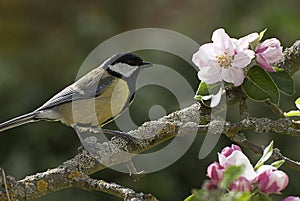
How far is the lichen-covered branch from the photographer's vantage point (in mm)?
811

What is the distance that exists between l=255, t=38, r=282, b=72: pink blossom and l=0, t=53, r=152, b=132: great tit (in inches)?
17.1

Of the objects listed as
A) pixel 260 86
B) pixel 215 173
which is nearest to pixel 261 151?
pixel 260 86

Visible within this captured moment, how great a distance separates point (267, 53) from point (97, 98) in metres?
0.53

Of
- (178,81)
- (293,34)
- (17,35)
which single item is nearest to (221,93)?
(178,81)

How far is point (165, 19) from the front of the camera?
4.06m

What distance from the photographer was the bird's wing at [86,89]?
1373mm

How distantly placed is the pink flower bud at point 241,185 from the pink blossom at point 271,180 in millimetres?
25

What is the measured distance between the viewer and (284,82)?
962 mm

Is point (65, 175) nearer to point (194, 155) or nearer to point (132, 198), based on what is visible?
point (132, 198)

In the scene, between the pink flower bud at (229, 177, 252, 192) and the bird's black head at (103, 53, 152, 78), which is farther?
the bird's black head at (103, 53, 152, 78)

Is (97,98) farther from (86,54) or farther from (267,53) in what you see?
(86,54)

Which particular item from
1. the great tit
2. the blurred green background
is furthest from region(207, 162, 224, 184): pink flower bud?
the blurred green background

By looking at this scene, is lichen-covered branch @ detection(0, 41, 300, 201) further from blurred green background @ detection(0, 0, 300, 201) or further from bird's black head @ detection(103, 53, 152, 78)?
blurred green background @ detection(0, 0, 300, 201)

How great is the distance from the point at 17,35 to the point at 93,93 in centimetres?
263
